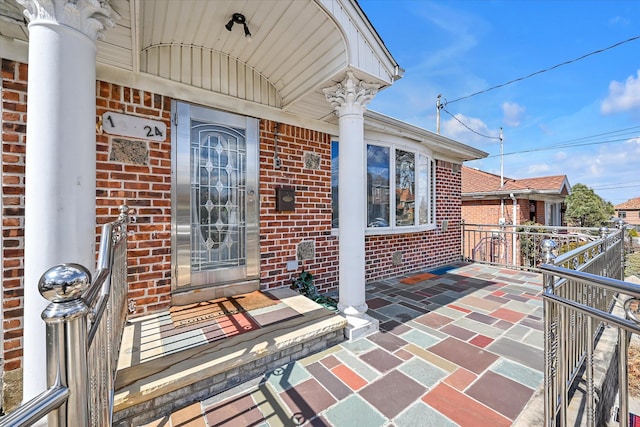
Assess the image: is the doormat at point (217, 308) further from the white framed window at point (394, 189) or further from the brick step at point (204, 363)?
the white framed window at point (394, 189)

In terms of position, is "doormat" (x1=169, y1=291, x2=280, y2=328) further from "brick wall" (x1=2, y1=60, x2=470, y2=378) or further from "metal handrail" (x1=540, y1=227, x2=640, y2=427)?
"metal handrail" (x1=540, y1=227, x2=640, y2=427)

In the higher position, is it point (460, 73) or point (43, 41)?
point (460, 73)

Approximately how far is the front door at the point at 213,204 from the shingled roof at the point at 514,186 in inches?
400

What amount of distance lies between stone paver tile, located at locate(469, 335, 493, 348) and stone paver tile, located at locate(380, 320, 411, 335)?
0.64m

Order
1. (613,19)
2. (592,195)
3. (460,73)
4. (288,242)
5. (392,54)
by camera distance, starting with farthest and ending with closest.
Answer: (592,195) → (460,73) → (613,19) → (288,242) → (392,54)

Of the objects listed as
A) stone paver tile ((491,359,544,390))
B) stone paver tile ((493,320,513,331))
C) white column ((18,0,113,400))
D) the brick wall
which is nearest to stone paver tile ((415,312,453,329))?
stone paver tile ((493,320,513,331))

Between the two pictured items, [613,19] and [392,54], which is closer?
[392,54]

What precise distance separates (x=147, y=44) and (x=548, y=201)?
15.9 m

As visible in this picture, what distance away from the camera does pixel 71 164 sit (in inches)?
56.4

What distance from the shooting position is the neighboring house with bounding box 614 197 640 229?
107 feet

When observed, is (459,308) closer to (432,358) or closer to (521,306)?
(521,306)

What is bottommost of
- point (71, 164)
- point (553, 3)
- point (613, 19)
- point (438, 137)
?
point (71, 164)

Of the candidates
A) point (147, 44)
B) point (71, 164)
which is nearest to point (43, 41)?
point (71, 164)

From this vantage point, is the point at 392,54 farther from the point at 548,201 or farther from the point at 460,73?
the point at 548,201
